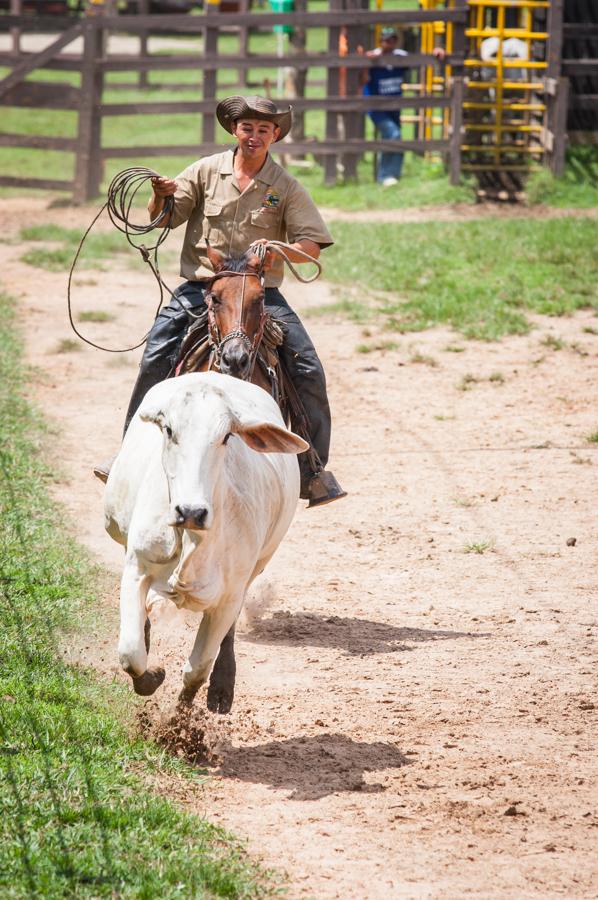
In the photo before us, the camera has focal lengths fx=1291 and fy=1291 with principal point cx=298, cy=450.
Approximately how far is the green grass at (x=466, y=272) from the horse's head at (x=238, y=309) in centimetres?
653

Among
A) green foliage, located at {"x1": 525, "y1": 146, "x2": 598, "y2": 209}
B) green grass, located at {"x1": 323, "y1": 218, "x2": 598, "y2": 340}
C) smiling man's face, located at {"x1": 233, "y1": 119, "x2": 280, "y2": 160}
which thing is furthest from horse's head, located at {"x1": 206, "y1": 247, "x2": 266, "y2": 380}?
green foliage, located at {"x1": 525, "y1": 146, "x2": 598, "y2": 209}

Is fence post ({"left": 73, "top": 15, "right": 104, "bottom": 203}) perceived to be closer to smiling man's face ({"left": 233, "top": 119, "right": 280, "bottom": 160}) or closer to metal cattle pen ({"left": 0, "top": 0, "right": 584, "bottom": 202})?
metal cattle pen ({"left": 0, "top": 0, "right": 584, "bottom": 202})

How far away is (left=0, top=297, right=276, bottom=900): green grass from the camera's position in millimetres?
3807

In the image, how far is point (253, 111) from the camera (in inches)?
241

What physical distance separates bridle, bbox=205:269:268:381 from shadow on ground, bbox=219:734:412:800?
170cm

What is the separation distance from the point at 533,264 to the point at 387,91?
6686 mm

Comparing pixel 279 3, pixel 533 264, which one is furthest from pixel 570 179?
pixel 279 3

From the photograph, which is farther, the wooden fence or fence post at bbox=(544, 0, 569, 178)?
the wooden fence

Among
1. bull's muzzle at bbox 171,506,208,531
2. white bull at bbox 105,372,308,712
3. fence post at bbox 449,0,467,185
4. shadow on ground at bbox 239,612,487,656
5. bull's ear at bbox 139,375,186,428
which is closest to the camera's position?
bull's muzzle at bbox 171,506,208,531

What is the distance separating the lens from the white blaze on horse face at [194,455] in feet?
13.6

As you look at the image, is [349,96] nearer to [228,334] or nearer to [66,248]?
[66,248]

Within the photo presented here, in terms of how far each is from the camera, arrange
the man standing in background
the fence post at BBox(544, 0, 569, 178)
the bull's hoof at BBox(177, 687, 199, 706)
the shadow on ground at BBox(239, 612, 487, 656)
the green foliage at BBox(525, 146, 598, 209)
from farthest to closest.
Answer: the man standing in background, the fence post at BBox(544, 0, 569, 178), the green foliage at BBox(525, 146, 598, 209), the shadow on ground at BBox(239, 612, 487, 656), the bull's hoof at BBox(177, 687, 199, 706)

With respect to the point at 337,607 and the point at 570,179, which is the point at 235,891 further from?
the point at 570,179

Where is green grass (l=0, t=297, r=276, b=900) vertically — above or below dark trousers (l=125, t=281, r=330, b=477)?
below
